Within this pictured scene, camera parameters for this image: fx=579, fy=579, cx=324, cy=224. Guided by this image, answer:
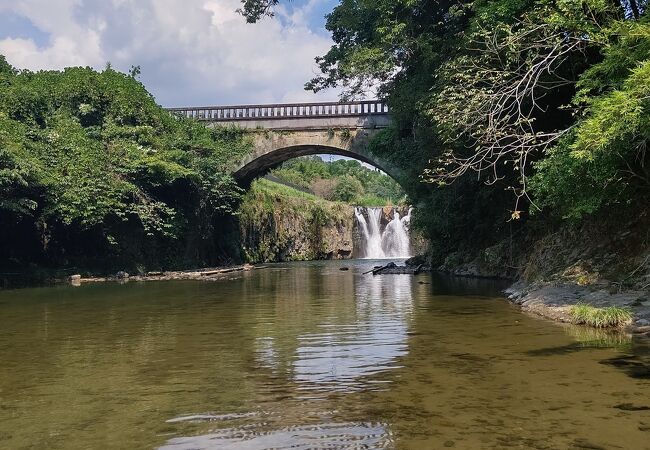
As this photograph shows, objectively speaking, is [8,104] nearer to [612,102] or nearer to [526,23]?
[526,23]

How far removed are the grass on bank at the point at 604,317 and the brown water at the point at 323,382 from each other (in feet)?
A: 1.31

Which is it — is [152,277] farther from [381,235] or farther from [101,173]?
[381,235]

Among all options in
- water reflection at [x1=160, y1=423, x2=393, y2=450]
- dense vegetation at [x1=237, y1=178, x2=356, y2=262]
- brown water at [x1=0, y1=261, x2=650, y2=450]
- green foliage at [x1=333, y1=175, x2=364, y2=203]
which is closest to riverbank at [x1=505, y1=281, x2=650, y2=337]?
brown water at [x1=0, y1=261, x2=650, y2=450]

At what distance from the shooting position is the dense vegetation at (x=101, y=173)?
2134cm

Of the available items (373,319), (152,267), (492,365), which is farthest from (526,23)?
(152,267)

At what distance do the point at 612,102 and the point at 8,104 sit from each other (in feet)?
77.0

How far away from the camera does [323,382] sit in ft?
19.2

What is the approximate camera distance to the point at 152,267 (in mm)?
26516

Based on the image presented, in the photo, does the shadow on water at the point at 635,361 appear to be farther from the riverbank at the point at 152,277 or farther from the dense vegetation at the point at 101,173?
the dense vegetation at the point at 101,173

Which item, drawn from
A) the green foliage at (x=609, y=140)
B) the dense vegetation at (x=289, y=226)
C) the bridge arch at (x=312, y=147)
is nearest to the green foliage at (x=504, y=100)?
the green foliage at (x=609, y=140)

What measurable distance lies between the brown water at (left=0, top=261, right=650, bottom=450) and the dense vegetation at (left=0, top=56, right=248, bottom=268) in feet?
38.2

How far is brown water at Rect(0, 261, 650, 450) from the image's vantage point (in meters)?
4.28

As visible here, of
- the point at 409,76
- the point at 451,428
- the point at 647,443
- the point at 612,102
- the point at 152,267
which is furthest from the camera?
the point at 152,267

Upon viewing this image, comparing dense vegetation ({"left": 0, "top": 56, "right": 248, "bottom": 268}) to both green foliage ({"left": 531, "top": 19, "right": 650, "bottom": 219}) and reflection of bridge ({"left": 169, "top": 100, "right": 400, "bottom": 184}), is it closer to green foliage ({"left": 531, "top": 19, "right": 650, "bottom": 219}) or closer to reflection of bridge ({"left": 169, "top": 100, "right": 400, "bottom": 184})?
reflection of bridge ({"left": 169, "top": 100, "right": 400, "bottom": 184})
